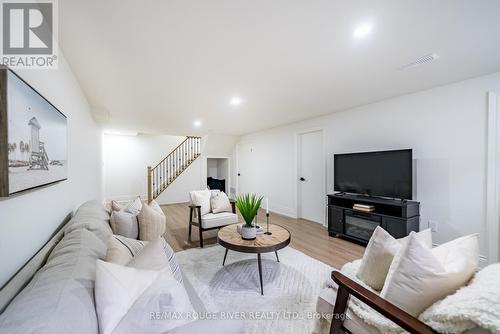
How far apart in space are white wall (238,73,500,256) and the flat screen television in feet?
0.96

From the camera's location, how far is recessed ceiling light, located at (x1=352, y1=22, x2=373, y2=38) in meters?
1.49

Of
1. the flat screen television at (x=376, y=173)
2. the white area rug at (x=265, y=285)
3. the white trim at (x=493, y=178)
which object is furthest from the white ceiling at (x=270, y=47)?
the white area rug at (x=265, y=285)

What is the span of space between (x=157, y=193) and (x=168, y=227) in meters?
2.87

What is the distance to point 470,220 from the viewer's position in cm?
247

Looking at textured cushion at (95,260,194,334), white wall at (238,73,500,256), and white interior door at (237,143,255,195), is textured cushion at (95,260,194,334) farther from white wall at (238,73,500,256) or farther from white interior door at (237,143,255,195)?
white interior door at (237,143,255,195)

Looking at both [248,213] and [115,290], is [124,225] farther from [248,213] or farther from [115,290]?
[115,290]

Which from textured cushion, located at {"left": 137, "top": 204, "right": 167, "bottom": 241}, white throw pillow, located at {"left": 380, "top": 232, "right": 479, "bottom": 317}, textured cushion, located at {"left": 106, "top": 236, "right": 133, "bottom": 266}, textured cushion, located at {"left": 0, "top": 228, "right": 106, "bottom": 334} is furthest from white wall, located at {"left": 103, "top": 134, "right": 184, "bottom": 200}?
white throw pillow, located at {"left": 380, "top": 232, "right": 479, "bottom": 317}

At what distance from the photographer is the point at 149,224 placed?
227 centimetres

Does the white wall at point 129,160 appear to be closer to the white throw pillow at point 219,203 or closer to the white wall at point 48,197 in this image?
the white wall at point 48,197

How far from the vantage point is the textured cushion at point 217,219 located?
3.08 meters

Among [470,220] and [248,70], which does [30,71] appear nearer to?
[248,70]

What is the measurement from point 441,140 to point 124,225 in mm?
3963

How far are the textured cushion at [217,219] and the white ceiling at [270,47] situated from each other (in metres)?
1.78

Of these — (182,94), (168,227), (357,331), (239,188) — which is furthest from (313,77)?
(239,188)
